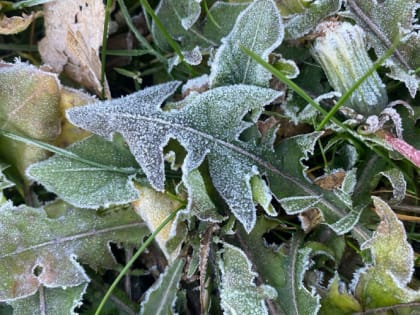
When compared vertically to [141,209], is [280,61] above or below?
above

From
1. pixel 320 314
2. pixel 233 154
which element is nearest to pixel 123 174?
pixel 233 154

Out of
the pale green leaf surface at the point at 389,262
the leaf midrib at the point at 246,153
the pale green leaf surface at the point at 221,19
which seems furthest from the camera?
the pale green leaf surface at the point at 221,19

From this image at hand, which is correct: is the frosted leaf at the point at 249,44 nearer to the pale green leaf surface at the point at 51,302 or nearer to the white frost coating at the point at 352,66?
the white frost coating at the point at 352,66

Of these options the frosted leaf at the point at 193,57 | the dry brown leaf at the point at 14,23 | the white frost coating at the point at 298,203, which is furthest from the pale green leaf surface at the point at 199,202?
the dry brown leaf at the point at 14,23

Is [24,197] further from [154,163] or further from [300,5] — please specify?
[300,5]

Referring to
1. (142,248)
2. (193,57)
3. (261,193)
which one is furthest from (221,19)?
(142,248)

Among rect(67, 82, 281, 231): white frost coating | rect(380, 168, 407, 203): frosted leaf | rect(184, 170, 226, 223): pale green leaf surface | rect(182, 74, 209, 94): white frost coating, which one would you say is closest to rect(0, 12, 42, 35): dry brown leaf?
rect(67, 82, 281, 231): white frost coating
